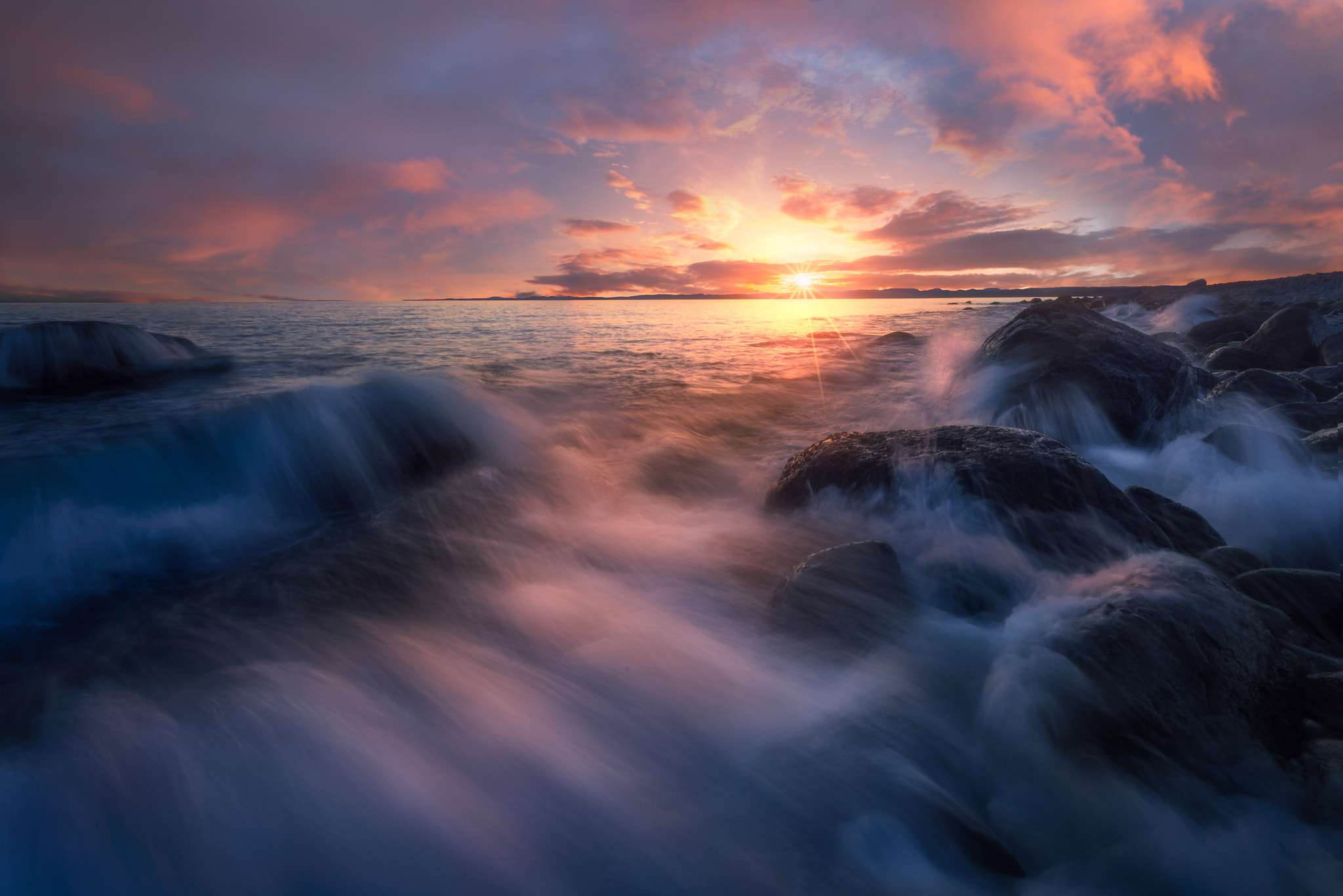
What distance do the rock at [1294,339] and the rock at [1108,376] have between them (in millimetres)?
7882

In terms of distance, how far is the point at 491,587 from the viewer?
4602 millimetres

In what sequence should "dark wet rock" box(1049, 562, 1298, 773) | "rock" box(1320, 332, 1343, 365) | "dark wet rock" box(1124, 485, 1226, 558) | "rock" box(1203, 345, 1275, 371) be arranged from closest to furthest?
"dark wet rock" box(1049, 562, 1298, 773)
"dark wet rock" box(1124, 485, 1226, 558)
"rock" box(1320, 332, 1343, 365)
"rock" box(1203, 345, 1275, 371)

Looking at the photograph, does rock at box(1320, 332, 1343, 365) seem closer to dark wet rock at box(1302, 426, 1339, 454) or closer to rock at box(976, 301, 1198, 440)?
rock at box(976, 301, 1198, 440)

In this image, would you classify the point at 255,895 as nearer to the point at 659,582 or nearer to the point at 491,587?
the point at 491,587

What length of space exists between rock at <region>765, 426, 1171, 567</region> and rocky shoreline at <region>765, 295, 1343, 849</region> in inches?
0.6

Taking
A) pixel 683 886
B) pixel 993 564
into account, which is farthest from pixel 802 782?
pixel 993 564

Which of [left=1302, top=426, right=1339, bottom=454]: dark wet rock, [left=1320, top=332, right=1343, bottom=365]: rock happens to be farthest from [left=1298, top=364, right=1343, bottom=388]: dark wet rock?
[left=1302, top=426, right=1339, bottom=454]: dark wet rock

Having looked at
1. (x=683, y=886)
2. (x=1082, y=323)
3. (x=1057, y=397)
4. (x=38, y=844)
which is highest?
(x=1082, y=323)

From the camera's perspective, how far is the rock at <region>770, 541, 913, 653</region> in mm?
3383

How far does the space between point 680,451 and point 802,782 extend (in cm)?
610

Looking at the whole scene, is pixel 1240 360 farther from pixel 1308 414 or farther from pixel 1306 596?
pixel 1306 596

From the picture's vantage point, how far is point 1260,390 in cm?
761

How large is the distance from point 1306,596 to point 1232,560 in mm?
404

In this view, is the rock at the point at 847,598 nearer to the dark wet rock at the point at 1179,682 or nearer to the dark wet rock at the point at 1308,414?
→ the dark wet rock at the point at 1179,682
